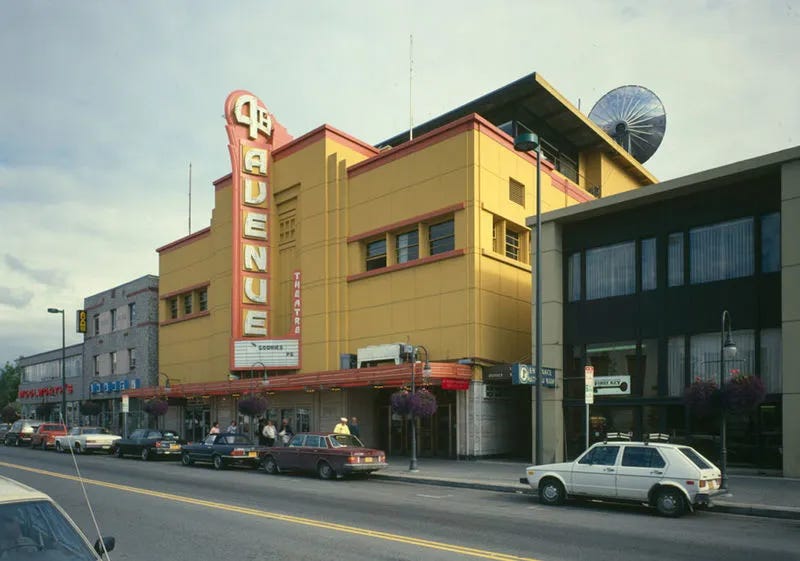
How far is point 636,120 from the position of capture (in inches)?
1795

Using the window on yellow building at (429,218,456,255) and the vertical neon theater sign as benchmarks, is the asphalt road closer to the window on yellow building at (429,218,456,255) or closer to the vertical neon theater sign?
the window on yellow building at (429,218,456,255)

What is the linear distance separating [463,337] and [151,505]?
14.9 meters

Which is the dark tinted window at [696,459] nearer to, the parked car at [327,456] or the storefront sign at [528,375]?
the storefront sign at [528,375]

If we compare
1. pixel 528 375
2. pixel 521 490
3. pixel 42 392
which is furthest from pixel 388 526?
pixel 42 392

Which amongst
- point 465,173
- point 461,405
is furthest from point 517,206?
point 461,405

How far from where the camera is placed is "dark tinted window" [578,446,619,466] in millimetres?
15172

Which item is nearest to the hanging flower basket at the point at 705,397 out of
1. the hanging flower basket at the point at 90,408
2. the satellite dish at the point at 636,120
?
the satellite dish at the point at 636,120

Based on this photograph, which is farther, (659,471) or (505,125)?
(505,125)

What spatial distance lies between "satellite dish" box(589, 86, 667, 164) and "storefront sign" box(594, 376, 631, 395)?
25.2 metres

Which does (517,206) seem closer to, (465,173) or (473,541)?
(465,173)

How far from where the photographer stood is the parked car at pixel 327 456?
2131 centimetres

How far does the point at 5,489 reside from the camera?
5.89m

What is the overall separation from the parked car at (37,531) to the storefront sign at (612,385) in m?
20.3

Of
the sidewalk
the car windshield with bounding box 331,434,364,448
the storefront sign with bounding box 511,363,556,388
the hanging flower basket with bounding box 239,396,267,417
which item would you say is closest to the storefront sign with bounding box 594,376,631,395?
the storefront sign with bounding box 511,363,556,388
